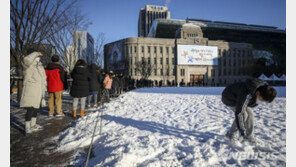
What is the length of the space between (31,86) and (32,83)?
6cm

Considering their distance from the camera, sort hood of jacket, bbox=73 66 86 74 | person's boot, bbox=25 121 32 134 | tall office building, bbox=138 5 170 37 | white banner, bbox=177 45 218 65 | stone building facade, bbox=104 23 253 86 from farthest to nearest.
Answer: tall office building, bbox=138 5 170 37, white banner, bbox=177 45 218 65, stone building facade, bbox=104 23 253 86, hood of jacket, bbox=73 66 86 74, person's boot, bbox=25 121 32 134

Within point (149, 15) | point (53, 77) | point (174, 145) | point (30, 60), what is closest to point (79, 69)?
point (53, 77)

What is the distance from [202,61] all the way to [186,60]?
5183 millimetres

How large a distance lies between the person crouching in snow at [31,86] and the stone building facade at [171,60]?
38.8m

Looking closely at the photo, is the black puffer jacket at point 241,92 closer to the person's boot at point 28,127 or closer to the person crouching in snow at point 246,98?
the person crouching in snow at point 246,98

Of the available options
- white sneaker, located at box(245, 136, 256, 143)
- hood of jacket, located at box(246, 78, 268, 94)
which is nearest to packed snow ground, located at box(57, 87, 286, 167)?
white sneaker, located at box(245, 136, 256, 143)

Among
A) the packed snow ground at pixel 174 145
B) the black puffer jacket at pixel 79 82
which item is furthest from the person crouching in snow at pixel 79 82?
the packed snow ground at pixel 174 145

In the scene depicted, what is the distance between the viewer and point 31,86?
2908 mm

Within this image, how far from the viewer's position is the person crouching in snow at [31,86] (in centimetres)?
286

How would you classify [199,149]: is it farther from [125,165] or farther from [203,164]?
[125,165]

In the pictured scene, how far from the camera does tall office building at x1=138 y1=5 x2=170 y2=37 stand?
10200cm

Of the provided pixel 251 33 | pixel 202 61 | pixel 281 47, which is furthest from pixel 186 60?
pixel 281 47

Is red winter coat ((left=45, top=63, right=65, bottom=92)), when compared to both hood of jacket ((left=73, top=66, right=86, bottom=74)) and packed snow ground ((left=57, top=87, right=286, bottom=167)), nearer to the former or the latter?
hood of jacket ((left=73, top=66, right=86, bottom=74))

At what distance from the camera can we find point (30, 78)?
2893 millimetres
